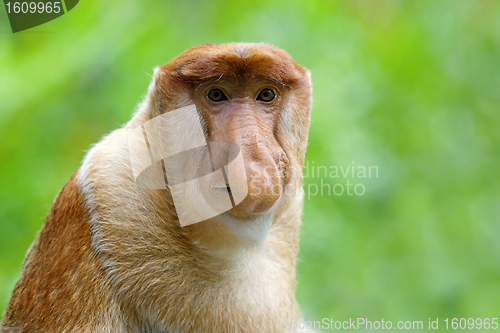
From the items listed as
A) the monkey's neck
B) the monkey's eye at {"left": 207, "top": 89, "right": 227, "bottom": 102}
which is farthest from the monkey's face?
the monkey's neck

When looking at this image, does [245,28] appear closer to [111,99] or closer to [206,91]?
[111,99]

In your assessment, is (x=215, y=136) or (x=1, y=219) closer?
(x=215, y=136)

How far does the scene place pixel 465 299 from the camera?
4.27 metres

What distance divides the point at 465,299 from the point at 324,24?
2.65 metres

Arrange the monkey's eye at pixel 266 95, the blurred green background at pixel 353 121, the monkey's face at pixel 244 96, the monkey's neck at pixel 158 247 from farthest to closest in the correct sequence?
the blurred green background at pixel 353 121, the monkey's eye at pixel 266 95, the monkey's neck at pixel 158 247, the monkey's face at pixel 244 96

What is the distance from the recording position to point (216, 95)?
2293 millimetres

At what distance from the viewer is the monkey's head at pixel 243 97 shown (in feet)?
7.07

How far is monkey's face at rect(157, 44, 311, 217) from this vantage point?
2.14 m

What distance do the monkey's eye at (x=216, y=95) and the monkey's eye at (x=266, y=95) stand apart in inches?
6.7

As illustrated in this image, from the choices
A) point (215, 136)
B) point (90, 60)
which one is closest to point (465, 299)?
point (215, 136)

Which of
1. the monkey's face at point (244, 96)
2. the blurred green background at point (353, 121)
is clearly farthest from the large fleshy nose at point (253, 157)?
the blurred green background at point (353, 121)

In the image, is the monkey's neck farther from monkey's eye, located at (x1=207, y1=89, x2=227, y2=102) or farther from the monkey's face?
monkey's eye, located at (x1=207, y1=89, x2=227, y2=102)

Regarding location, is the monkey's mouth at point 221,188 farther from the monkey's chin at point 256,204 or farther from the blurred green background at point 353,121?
the blurred green background at point 353,121

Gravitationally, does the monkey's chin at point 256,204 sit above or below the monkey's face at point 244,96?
below
